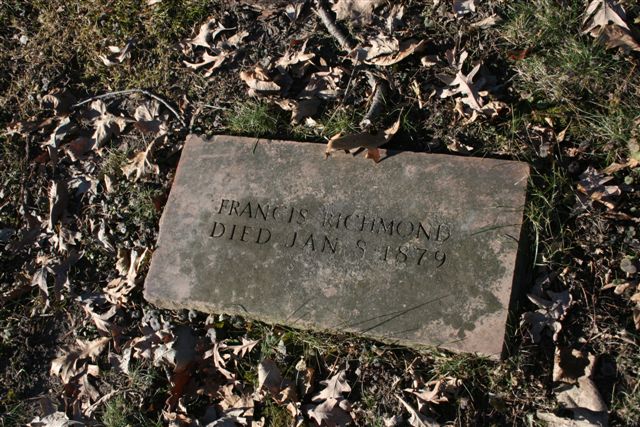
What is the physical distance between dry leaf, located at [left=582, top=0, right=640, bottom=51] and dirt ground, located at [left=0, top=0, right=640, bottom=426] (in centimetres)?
1

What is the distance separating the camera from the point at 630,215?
323cm

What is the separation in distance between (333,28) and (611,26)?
1.52m

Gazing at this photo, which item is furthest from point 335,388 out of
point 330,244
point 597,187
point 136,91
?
point 136,91

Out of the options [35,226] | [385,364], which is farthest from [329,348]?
[35,226]

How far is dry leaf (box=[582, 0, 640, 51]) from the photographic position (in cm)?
342

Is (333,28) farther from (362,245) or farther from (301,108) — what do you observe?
(362,245)

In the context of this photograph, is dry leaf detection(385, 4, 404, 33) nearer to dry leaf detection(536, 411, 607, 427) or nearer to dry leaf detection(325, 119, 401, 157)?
dry leaf detection(325, 119, 401, 157)

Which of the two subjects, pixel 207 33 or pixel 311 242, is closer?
pixel 311 242

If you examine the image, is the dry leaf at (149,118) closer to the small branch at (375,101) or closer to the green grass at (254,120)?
the green grass at (254,120)

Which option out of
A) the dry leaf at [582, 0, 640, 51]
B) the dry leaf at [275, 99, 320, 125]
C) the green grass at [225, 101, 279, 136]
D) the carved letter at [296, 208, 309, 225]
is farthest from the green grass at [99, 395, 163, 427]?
the dry leaf at [582, 0, 640, 51]

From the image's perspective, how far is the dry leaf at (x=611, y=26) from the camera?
134 inches

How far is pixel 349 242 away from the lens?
3312 mm

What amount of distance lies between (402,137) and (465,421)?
1.51 metres

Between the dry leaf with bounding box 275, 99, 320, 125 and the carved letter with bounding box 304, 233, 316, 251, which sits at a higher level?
the dry leaf with bounding box 275, 99, 320, 125
